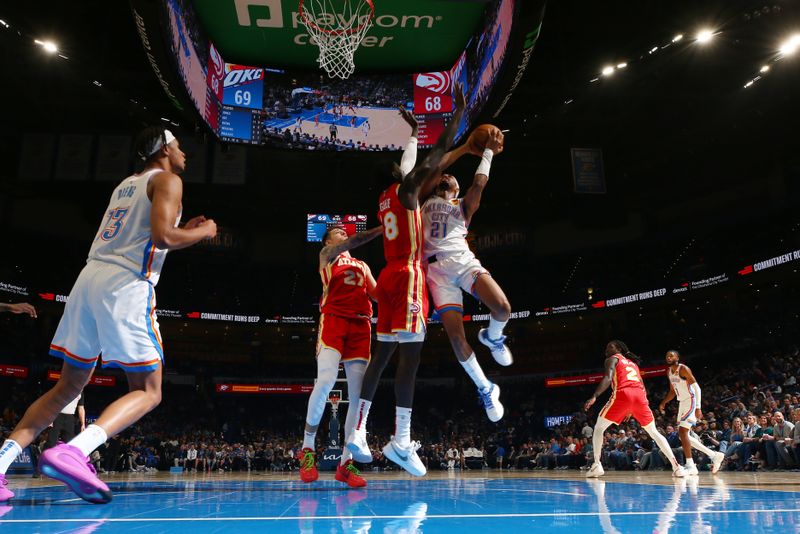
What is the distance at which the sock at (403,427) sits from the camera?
409 centimetres

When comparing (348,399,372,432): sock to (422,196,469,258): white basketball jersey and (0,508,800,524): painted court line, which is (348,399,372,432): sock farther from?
(0,508,800,524): painted court line

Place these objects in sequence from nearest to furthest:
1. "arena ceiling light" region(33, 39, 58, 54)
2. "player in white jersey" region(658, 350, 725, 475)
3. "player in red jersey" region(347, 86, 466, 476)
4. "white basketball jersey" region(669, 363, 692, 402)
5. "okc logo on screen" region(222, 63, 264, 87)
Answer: "player in red jersey" region(347, 86, 466, 476) < "player in white jersey" region(658, 350, 725, 475) < "white basketball jersey" region(669, 363, 692, 402) < "okc logo on screen" region(222, 63, 264, 87) < "arena ceiling light" region(33, 39, 58, 54)

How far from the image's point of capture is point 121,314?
262 centimetres

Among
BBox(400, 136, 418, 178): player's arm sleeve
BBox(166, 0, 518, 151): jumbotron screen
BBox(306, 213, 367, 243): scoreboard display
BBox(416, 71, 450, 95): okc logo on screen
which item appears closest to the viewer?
BBox(400, 136, 418, 178): player's arm sleeve

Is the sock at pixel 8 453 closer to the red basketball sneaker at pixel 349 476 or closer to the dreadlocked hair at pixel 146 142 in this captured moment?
Result: the dreadlocked hair at pixel 146 142

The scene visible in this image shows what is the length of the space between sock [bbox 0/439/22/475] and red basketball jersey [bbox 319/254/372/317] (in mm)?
2446

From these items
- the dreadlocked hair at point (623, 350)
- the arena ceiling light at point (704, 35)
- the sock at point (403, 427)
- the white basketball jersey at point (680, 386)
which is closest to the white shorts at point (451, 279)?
the sock at point (403, 427)

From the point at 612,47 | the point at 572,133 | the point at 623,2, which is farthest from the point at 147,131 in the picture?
the point at 572,133


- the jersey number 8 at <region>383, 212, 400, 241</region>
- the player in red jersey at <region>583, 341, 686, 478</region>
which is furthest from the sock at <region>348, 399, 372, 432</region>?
the player in red jersey at <region>583, 341, 686, 478</region>

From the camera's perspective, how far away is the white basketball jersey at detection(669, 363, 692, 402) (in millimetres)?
8359

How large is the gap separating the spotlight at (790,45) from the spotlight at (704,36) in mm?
1947

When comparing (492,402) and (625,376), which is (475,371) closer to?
(492,402)

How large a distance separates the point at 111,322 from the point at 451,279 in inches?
92.1

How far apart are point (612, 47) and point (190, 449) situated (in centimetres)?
1691
